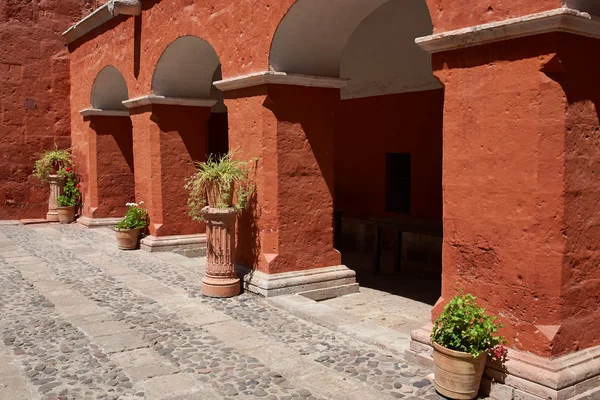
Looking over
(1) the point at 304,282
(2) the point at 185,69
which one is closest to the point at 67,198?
(2) the point at 185,69

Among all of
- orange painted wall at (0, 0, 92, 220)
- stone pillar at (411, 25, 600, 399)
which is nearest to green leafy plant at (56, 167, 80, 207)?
orange painted wall at (0, 0, 92, 220)

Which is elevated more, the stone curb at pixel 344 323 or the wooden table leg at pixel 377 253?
the wooden table leg at pixel 377 253

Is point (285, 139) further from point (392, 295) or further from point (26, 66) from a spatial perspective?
point (26, 66)

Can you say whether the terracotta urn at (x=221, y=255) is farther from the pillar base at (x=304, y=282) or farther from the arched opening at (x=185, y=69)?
the arched opening at (x=185, y=69)

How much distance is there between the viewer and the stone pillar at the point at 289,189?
646 centimetres

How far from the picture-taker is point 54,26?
13.5 meters

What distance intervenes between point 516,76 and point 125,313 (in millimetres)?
4378

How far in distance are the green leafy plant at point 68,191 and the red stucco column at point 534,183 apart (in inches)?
438

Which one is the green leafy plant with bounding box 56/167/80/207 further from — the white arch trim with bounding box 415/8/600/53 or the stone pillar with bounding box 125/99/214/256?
the white arch trim with bounding box 415/8/600/53

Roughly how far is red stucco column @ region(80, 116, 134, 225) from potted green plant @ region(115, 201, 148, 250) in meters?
3.05

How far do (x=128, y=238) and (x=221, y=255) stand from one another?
140 inches

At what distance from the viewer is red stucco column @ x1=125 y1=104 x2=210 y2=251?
927 cm

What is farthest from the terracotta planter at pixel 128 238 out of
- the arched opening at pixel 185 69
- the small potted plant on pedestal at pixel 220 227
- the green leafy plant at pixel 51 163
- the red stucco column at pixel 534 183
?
the red stucco column at pixel 534 183

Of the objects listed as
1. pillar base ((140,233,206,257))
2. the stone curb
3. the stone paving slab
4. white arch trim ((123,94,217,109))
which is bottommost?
the stone paving slab
